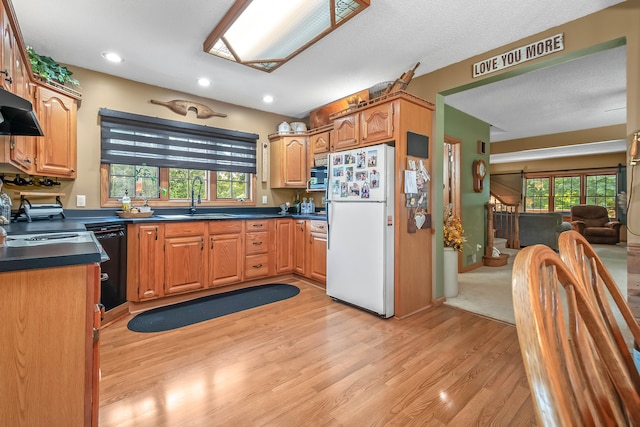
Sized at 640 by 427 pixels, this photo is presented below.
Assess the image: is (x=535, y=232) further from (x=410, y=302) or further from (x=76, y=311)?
(x=76, y=311)

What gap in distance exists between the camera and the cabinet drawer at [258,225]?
379cm

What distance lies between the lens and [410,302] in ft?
9.68

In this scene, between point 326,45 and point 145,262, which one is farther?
point 145,262

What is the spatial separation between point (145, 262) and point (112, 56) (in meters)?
2.00

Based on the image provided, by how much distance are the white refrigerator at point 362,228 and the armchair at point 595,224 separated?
22.9 feet

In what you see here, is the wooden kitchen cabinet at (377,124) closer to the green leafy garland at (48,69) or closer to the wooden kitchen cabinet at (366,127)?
the wooden kitchen cabinet at (366,127)

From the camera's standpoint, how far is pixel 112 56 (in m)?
2.89

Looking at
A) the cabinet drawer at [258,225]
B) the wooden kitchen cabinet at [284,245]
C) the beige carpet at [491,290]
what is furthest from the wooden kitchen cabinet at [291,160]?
the beige carpet at [491,290]

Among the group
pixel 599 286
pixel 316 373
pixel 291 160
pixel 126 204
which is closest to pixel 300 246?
pixel 291 160

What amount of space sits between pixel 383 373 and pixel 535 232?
19.8 ft

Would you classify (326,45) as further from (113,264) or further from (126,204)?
(113,264)

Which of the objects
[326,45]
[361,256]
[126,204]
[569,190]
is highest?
[326,45]

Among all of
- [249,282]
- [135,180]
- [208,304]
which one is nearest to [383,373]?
[208,304]

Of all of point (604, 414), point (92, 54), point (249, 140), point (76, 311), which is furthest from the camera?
point (249, 140)
